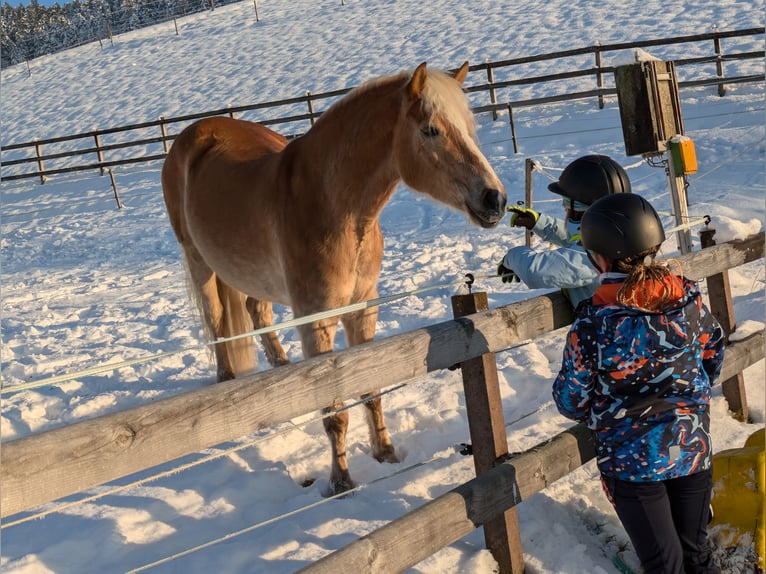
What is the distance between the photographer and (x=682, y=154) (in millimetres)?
5352

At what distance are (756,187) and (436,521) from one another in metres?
9.44

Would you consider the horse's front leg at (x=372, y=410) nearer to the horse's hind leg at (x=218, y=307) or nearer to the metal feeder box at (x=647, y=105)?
the horse's hind leg at (x=218, y=307)

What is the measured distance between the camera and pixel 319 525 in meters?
3.19

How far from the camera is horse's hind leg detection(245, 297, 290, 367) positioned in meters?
5.83

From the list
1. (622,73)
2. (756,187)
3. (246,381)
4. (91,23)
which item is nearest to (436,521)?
(246,381)

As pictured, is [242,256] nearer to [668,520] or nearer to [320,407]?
[320,407]

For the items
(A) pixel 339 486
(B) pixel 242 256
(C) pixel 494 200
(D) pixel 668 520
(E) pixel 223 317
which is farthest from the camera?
(E) pixel 223 317

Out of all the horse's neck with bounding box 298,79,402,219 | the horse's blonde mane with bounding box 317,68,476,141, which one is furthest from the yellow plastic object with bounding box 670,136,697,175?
the horse's neck with bounding box 298,79,402,219

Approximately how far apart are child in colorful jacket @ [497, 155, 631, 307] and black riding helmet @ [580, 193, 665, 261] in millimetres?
347

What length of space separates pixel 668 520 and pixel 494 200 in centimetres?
150

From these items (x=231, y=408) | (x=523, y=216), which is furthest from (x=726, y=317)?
(x=231, y=408)

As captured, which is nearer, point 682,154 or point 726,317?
point 726,317

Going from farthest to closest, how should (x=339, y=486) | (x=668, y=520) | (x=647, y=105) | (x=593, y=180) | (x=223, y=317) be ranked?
(x=223, y=317) < (x=647, y=105) < (x=339, y=486) < (x=593, y=180) < (x=668, y=520)

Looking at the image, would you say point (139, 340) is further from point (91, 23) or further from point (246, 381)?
point (91, 23)
